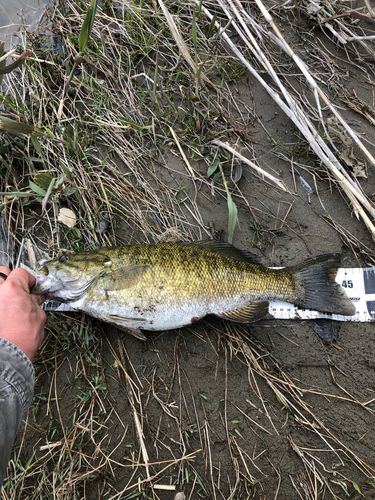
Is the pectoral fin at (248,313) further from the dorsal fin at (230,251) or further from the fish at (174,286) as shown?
the dorsal fin at (230,251)

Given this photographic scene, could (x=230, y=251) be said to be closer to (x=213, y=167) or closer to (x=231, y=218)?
(x=231, y=218)

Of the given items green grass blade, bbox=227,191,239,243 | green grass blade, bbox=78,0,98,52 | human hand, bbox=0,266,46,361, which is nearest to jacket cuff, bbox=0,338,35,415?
human hand, bbox=0,266,46,361

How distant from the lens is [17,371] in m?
2.22

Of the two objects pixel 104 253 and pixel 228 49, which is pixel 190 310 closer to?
pixel 104 253

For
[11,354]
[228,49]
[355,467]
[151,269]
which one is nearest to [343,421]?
Answer: [355,467]

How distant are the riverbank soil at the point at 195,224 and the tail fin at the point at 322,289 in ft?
0.90

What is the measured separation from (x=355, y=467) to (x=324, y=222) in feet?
7.91

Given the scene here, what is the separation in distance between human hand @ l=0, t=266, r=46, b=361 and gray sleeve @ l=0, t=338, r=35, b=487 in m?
0.15

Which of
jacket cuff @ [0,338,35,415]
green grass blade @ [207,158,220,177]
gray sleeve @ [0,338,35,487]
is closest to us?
gray sleeve @ [0,338,35,487]

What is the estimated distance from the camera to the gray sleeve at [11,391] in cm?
207

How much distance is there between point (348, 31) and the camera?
3.85 metres

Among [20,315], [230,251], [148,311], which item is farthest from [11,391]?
[230,251]

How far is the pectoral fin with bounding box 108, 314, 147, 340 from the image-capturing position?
2932 mm

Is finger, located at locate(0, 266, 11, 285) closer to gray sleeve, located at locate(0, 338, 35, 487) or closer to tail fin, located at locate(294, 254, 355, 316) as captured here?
gray sleeve, located at locate(0, 338, 35, 487)
